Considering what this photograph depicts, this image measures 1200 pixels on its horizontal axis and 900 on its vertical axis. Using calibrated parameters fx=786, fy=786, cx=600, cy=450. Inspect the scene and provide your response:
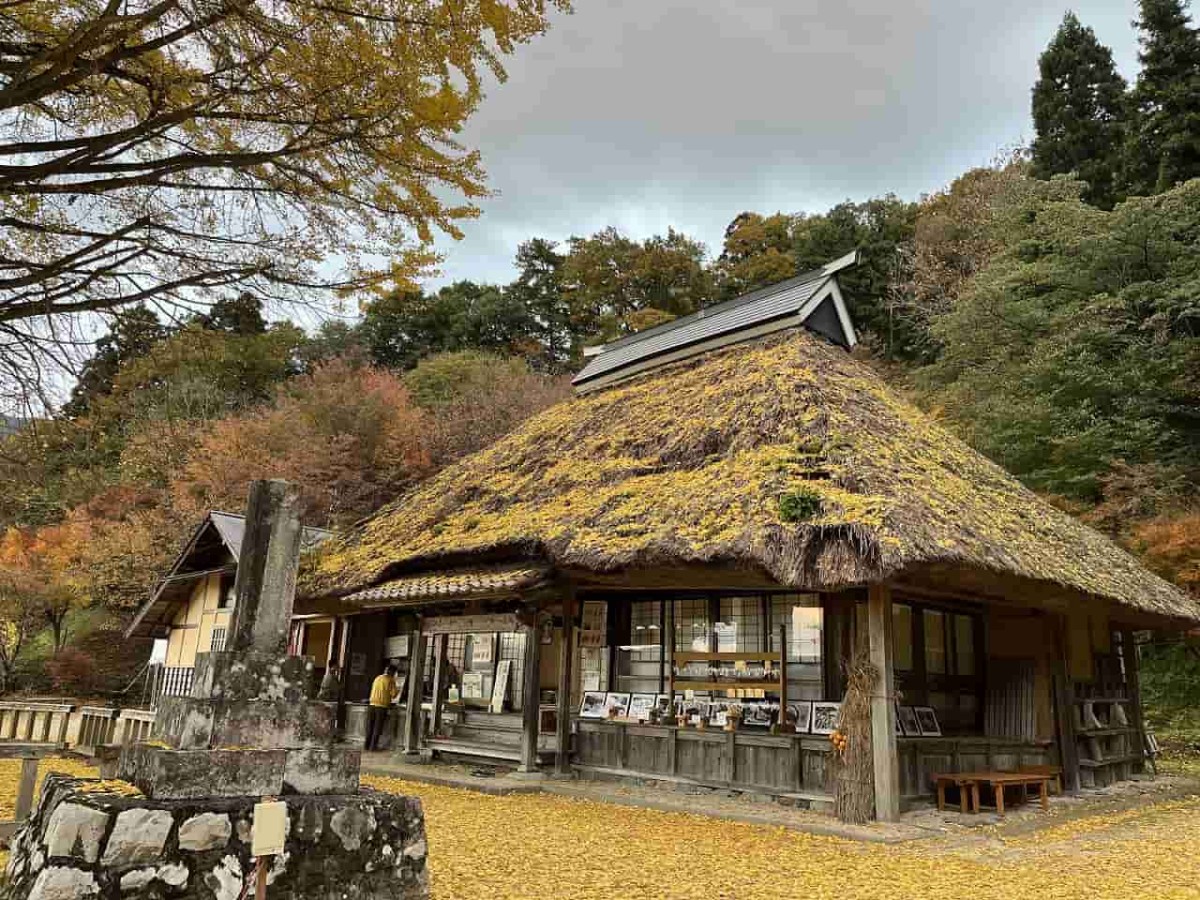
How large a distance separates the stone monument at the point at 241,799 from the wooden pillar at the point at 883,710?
216 inches

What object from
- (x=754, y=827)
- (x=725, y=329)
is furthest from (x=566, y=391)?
(x=754, y=827)

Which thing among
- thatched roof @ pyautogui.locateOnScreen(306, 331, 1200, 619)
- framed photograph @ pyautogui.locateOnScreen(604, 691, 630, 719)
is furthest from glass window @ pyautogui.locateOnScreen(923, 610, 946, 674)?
framed photograph @ pyautogui.locateOnScreen(604, 691, 630, 719)

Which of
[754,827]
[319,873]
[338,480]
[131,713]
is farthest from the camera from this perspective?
[338,480]

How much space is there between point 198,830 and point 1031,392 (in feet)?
66.8

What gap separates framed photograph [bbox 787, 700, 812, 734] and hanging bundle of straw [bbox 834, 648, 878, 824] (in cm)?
128

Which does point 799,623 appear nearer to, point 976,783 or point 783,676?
point 783,676

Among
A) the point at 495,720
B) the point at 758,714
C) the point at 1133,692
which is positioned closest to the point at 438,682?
the point at 495,720

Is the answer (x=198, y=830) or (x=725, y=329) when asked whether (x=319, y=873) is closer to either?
(x=198, y=830)

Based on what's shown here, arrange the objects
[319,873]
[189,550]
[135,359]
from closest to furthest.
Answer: [319,873], [135,359], [189,550]

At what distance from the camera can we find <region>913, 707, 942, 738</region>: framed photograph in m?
10.1

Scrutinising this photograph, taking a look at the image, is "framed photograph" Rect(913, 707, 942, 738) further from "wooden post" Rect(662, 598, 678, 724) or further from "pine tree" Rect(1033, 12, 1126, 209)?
"pine tree" Rect(1033, 12, 1126, 209)

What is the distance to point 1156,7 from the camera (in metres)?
22.2

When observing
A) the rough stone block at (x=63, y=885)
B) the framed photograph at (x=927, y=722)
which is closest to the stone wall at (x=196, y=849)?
the rough stone block at (x=63, y=885)

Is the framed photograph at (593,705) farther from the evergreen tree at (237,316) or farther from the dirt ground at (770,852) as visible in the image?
the evergreen tree at (237,316)
